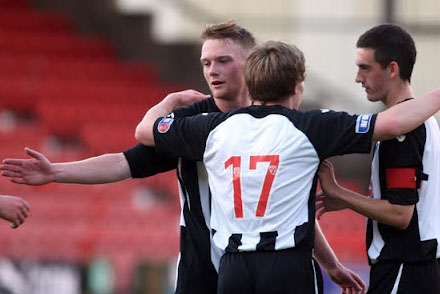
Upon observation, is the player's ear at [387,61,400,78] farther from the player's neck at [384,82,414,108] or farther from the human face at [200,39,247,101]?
the human face at [200,39,247,101]

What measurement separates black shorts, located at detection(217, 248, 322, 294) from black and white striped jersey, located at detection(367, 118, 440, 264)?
0.44m

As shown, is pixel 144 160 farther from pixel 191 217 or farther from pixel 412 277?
pixel 412 277

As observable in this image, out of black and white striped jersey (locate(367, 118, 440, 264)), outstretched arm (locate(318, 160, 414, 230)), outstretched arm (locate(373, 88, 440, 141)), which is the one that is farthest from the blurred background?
outstretched arm (locate(373, 88, 440, 141))

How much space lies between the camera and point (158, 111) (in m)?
4.96

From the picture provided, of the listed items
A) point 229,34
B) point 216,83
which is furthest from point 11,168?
point 229,34

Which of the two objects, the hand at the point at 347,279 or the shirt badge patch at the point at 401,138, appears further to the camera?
the hand at the point at 347,279

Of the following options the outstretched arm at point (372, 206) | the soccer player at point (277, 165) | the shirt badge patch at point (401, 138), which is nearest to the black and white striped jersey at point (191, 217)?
the soccer player at point (277, 165)

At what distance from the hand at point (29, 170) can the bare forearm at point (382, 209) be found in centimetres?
124

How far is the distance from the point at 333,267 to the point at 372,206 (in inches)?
20.6

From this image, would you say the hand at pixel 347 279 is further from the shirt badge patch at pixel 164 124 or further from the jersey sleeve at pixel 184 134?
the shirt badge patch at pixel 164 124

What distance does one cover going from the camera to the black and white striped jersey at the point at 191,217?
483cm

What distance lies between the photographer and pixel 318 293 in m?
4.50

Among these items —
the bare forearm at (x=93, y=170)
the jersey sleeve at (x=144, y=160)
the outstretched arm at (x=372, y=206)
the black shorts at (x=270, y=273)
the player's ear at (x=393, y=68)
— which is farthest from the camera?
the jersey sleeve at (x=144, y=160)

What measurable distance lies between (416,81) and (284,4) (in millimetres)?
2410
